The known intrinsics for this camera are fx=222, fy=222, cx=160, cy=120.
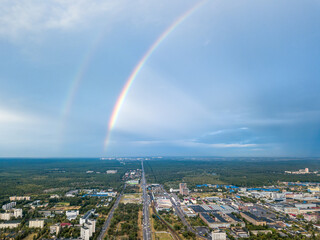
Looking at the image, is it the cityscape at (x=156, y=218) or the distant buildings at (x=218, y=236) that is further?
the cityscape at (x=156, y=218)

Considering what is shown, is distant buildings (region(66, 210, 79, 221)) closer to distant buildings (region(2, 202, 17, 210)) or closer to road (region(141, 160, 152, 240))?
road (region(141, 160, 152, 240))

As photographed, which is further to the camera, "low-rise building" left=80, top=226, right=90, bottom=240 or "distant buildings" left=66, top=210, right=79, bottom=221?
"distant buildings" left=66, top=210, right=79, bottom=221

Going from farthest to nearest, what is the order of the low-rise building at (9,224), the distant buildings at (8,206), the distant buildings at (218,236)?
the distant buildings at (8,206), the low-rise building at (9,224), the distant buildings at (218,236)

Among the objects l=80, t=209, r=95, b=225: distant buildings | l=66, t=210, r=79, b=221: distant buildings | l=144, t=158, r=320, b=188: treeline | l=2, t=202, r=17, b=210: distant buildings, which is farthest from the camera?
l=144, t=158, r=320, b=188: treeline

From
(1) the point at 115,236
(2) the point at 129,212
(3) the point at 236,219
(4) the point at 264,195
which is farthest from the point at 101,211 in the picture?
(4) the point at 264,195

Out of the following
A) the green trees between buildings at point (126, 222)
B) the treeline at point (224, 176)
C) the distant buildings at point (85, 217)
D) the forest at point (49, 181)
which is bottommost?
the treeline at point (224, 176)

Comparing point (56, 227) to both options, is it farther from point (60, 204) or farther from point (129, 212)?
point (60, 204)

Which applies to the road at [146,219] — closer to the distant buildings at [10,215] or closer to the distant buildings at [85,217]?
the distant buildings at [85,217]

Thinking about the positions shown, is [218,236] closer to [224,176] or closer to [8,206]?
[8,206]

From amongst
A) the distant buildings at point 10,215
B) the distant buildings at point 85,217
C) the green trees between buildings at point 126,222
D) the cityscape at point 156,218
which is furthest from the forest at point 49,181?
the green trees between buildings at point 126,222

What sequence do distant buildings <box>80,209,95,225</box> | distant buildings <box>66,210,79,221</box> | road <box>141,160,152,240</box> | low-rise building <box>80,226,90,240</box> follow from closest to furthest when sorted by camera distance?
low-rise building <box>80,226,90,240</box>, road <box>141,160,152,240</box>, distant buildings <box>80,209,95,225</box>, distant buildings <box>66,210,79,221</box>

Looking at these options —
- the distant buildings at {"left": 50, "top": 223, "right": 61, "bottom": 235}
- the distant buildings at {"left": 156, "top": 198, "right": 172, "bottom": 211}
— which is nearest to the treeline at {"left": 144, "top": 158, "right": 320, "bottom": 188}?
the distant buildings at {"left": 156, "top": 198, "right": 172, "bottom": 211}
